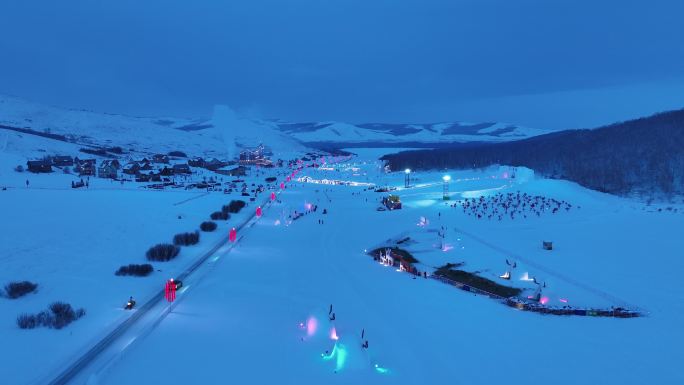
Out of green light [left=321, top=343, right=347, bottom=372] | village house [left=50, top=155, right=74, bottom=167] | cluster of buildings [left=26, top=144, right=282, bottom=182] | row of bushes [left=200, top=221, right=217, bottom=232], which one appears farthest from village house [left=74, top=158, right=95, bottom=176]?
green light [left=321, top=343, right=347, bottom=372]

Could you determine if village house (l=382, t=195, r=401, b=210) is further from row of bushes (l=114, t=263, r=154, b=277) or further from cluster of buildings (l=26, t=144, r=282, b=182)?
cluster of buildings (l=26, t=144, r=282, b=182)

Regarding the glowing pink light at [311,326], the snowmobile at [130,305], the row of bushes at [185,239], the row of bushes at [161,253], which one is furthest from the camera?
the row of bushes at [185,239]

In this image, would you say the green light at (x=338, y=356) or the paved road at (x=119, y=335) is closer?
the paved road at (x=119, y=335)

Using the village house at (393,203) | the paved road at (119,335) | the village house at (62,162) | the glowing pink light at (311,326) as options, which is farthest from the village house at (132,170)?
the glowing pink light at (311,326)

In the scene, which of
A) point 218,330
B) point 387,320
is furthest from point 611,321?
point 218,330

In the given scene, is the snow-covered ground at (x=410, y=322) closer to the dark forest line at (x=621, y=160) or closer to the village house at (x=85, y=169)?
the dark forest line at (x=621, y=160)

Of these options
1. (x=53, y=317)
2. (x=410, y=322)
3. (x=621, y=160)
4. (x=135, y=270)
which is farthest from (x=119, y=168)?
(x=621, y=160)
